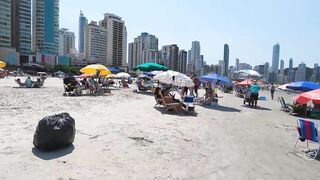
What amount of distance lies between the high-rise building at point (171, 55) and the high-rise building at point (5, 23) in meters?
55.9

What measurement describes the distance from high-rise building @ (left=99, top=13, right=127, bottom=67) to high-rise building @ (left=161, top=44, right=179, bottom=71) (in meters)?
18.4

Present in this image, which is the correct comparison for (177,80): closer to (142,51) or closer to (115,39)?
(115,39)

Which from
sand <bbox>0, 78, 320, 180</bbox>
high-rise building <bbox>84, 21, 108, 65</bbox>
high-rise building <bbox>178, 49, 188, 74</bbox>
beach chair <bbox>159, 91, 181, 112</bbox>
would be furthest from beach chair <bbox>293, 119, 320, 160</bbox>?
high-rise building <bbox>84, 21, 108, 65</bbox>

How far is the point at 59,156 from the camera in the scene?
17.8 ft

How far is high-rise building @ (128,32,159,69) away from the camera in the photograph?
120m

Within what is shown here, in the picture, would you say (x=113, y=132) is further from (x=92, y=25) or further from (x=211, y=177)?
(x=92, y=25)

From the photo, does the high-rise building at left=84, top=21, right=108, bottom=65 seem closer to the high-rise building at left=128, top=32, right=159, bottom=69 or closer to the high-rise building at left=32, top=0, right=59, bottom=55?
the high-rise building at left=32, top=0, right=59, bottom=55

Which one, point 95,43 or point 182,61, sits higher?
point 95,43

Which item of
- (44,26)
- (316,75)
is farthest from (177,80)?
(316,75)

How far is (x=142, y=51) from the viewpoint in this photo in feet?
417

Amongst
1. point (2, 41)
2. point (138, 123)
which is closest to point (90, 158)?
point (138, 123)

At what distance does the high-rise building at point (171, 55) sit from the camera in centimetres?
12075

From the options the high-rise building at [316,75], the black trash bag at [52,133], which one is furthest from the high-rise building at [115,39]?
the black trash bag at [52,133]

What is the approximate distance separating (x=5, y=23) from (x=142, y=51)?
5262 cm
